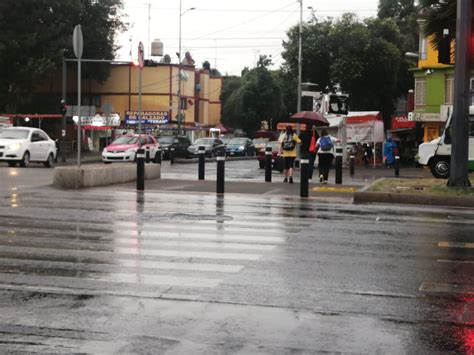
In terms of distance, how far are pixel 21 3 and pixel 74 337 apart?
47944 millimetres

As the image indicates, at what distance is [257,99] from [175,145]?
30.7 meters

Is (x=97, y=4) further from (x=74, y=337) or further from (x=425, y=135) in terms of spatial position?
(x=74, y=337)

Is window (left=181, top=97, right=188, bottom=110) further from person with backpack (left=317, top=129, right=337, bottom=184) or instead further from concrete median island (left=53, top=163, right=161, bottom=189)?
concrete median island (left=53, top=163, right=161, bottom=189)

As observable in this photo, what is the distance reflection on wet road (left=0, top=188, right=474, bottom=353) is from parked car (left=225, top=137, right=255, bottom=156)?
42.7 m

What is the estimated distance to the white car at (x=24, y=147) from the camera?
97.4 feet

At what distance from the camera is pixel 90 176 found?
18.0 m

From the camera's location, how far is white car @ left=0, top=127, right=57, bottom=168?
29.7 m

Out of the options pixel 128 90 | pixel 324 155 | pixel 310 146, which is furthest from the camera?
pixel 128 90

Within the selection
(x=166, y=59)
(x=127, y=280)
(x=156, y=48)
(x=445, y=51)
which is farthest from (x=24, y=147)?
(x=166, y=59)

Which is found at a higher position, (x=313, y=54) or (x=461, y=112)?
(x=313, y=54)

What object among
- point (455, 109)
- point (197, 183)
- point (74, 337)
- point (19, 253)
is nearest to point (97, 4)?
point (197, 183)

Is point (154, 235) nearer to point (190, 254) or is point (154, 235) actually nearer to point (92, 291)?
point (190, 254)

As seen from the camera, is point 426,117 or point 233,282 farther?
point 426,117

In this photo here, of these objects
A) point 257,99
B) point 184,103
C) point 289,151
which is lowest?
point 289,151
